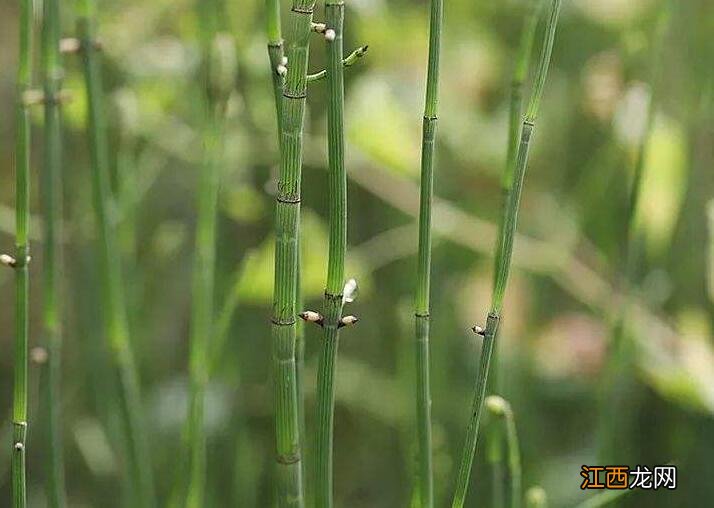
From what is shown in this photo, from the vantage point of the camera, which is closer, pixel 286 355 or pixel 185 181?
pixel 286 355

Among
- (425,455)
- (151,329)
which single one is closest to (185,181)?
(151,329)

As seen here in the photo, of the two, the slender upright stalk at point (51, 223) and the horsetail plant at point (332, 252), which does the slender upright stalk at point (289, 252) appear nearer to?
the horsetail plant at point (332, 252)

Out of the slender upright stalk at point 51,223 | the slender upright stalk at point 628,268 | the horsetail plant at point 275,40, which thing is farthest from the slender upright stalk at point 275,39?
the slender upright stalk at point 628,268

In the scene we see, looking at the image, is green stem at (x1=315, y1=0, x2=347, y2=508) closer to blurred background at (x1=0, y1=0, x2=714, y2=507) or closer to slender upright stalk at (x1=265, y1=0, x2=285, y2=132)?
slender upright stalk at (x1=265, y1=0, x2=285, y2=132)

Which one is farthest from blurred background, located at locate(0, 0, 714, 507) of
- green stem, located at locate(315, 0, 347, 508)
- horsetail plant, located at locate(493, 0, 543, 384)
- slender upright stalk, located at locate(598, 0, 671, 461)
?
green stem, located at locate(315, 0, 347, 508)

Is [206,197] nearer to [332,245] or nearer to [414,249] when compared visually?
[332,245]

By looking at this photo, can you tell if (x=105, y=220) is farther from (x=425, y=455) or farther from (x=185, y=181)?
(x=185, y=181)
